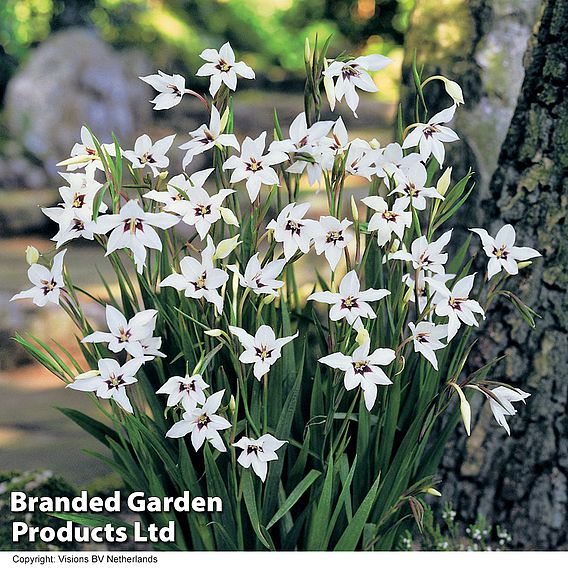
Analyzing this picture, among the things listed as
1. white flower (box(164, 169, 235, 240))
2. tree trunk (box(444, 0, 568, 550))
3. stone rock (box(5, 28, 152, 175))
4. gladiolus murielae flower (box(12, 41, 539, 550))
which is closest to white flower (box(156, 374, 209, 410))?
gladiolus murielae flower (box(12, 41, 539, 550))

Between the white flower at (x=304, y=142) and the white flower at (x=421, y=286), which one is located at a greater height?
the white flower at (x=304, y=142)

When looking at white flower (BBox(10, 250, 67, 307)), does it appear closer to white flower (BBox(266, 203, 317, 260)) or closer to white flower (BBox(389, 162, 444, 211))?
white flower (BBox(266, 203, 317, 260))

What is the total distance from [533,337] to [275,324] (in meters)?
0.72

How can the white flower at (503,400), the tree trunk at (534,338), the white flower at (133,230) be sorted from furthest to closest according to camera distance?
the tree trunk at (534,338) < the white flower at (503,400) < the white flower at (133,230)

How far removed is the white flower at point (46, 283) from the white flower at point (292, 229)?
340 mm

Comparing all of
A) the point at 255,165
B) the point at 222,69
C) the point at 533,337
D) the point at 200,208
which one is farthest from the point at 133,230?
the point at 533,337

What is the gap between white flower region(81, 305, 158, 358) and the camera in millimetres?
1330

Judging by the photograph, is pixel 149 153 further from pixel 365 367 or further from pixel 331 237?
pixel 365 367

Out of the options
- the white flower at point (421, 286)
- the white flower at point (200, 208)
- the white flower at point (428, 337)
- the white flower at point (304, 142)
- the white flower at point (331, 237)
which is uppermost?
the white flower at point (304, 142)

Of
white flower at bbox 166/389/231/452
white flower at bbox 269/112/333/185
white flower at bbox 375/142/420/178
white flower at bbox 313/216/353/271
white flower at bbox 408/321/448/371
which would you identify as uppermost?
white flower at bbox 269/112/333/185

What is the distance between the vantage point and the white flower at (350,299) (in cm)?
131

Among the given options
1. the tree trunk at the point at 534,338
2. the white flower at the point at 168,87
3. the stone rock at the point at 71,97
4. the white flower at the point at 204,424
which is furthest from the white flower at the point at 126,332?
the stone rock at the point at 71,97

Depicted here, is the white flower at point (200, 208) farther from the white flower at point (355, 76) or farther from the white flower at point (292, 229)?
the white flower at point (355, 76)

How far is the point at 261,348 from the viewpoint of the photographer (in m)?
1.33
